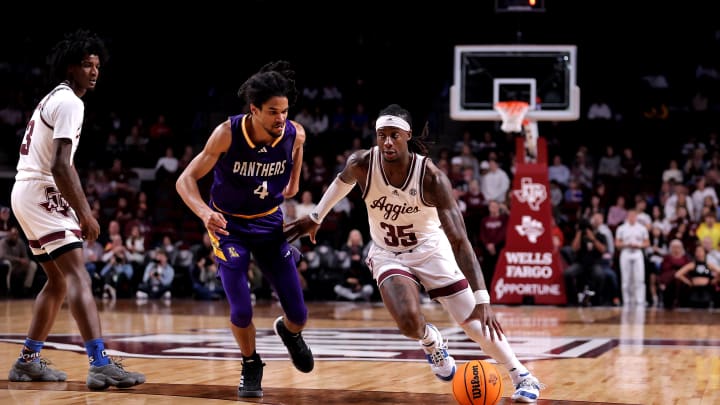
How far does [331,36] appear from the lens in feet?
80.7

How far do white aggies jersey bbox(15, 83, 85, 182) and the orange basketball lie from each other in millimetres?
2743

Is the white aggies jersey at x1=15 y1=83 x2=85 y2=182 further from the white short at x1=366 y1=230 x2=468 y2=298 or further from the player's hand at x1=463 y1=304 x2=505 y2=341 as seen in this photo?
the player's hand at x1=463 y1=304 x2=505 y2=341

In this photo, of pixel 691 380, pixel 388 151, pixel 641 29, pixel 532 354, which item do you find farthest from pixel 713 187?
pixel 388 151

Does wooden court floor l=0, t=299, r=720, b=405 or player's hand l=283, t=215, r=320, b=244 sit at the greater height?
player's hand l=283, t=215, r=320, b=244

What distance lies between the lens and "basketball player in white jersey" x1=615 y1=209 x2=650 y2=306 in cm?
1596

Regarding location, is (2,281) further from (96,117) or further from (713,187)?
(713,187)

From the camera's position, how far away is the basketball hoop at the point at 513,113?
1549 cm

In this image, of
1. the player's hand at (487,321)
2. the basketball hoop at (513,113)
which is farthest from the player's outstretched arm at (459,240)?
the basketball hoop at (513,113)

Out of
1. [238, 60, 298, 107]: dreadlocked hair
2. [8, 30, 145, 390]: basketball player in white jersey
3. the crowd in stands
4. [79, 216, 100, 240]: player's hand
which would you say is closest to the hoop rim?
the crowd in stands

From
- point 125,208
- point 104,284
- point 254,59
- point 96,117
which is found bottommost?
point 104,284

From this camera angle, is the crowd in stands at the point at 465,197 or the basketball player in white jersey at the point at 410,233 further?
the crowd in stands at the point at 465,197

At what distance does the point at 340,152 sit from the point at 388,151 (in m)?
14.7

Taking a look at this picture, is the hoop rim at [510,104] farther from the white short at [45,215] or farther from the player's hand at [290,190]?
the white short at [45,215]

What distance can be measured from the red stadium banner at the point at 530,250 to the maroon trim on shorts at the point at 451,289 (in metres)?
9.57
